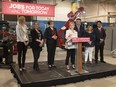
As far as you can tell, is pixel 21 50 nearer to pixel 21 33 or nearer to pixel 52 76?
pixel 21 33

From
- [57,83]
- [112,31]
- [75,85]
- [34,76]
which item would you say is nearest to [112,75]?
[75,85]

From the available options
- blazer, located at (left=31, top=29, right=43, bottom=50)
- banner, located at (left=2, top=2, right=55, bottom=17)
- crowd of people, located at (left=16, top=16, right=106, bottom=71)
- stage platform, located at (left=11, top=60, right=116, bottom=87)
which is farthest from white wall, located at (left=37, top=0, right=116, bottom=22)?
stage platform, located at (left=11, top=60, right=116, bottom=87)

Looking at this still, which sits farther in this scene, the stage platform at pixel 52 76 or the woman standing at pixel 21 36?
the woman standing at pixel 21 36

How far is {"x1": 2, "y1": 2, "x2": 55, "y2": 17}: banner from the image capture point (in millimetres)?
7082

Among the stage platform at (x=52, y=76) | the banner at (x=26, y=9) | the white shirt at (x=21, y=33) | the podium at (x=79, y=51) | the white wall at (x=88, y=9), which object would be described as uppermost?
the white wall at (x=88, y=9)

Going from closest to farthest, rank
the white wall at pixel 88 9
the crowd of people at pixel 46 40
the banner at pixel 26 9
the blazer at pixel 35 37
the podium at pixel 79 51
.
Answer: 1. the podium at pixel 79 51
2. the crowd of people at pixel 46 40
3. the blazer at pixel 35 37
4. the banner at pixel 26 9
5. the white wall at pixel 88 9

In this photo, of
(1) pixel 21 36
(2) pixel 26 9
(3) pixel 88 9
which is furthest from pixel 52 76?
(3) pixel 88 9

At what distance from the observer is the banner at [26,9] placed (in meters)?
7.08

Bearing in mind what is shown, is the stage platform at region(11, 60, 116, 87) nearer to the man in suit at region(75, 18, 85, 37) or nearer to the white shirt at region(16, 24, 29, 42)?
the white shirt at region(16, 24, 29, 42)

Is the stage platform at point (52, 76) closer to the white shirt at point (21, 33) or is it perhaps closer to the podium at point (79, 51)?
the podium at point (79, 51)

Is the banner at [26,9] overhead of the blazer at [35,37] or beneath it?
overhead

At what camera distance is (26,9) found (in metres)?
7.40

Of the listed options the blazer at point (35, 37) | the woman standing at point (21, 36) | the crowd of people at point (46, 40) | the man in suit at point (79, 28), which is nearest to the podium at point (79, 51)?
the crowd of people at point (46, 40)

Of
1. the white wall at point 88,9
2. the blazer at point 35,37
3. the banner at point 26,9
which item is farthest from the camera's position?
the white wall at point 88,9
